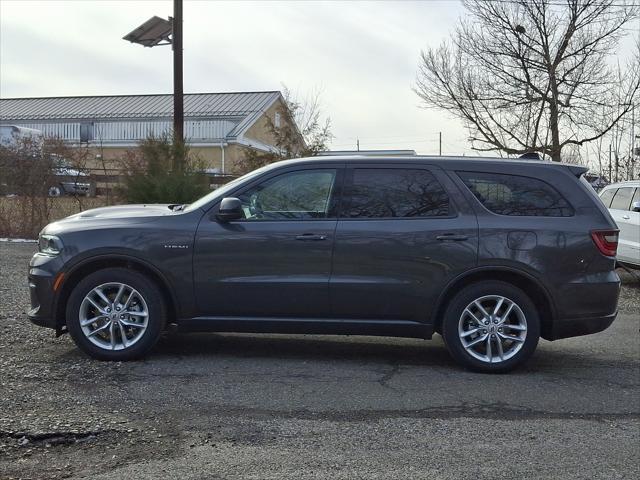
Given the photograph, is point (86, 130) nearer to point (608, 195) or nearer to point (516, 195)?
point (608, 195)

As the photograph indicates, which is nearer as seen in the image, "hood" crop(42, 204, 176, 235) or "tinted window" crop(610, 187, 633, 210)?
"hood" crop(42, 204, 176, 235)

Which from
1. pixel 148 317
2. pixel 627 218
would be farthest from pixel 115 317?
pixel 627 218

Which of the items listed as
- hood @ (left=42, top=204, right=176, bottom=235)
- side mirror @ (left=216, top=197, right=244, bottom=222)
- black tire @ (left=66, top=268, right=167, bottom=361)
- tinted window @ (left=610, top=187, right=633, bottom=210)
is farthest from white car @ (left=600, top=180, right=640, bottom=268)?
black tire @ (left=66, top=268, right=167, bottom=361)

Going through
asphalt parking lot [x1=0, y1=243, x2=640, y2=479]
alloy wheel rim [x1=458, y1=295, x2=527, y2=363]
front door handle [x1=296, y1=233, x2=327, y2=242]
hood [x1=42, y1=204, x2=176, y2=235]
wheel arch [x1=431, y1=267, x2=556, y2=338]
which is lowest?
asphalt parking lot [x1=0, y1=243, x2=640, y2=479]

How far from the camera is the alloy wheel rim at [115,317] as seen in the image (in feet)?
20.0

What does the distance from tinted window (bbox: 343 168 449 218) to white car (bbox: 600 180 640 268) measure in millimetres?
6725

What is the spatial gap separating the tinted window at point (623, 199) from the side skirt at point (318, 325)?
300 inches

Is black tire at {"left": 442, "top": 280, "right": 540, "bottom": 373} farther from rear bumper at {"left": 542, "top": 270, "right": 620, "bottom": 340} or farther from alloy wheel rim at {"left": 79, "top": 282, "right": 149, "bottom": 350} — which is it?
alloy wheel rim at {"left": 79, "top": 282, "right": 149, "bottom": 350}

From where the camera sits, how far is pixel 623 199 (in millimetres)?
12508

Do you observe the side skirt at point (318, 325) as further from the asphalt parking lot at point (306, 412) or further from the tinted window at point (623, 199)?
the tinted window at point (623, 199)

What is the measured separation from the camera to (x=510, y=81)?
20578 mm

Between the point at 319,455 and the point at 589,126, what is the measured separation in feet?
58.7

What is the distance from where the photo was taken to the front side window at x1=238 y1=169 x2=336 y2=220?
6281mm

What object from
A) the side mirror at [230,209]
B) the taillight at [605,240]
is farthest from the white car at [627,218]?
the side mirror at [230,209]
